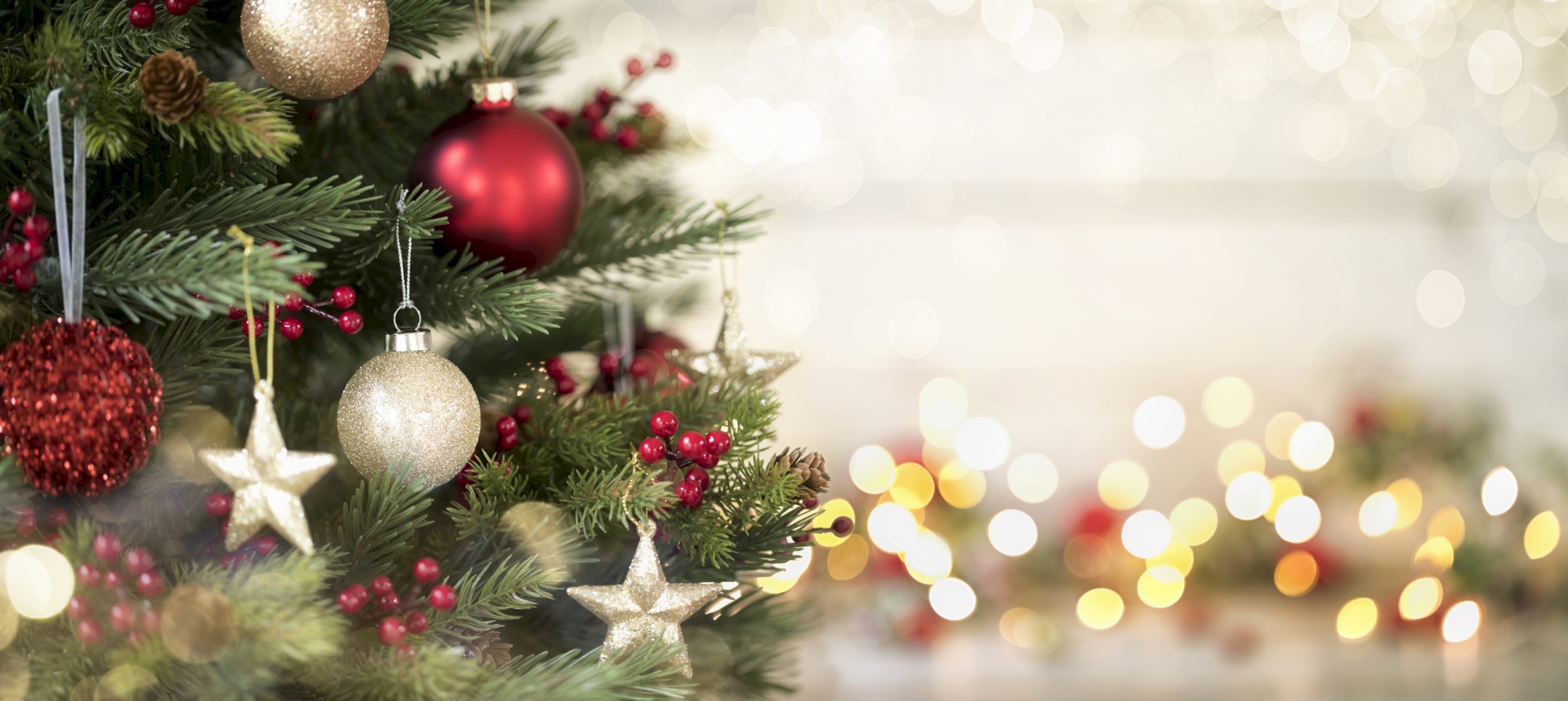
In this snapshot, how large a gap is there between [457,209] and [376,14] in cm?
9

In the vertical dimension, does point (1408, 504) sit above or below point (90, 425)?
below

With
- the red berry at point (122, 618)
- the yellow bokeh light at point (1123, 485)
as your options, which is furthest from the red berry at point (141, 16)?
the yellow bokeh light at point (1123, 485)

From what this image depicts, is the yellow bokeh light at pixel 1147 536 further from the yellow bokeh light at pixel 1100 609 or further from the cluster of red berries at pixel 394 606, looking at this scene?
the cluster of red berries at pixel 394 606

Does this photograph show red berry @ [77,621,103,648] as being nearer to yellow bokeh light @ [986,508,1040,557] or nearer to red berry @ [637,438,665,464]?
red berry @ [637,438,665,464]

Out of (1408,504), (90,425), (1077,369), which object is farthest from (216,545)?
(1408,504)

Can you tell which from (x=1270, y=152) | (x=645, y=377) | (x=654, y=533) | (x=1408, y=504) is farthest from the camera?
(x=1270, y=152)

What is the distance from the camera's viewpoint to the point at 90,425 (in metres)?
0.36

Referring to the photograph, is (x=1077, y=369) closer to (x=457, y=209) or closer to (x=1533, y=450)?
(x=1533, y=450)

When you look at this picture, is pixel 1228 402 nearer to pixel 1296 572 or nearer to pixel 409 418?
pixel 1296 572

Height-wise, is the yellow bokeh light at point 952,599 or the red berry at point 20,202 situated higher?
the red berry at point 20,202

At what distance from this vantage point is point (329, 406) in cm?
53

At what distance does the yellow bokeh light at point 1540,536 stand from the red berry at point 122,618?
56.5 inches

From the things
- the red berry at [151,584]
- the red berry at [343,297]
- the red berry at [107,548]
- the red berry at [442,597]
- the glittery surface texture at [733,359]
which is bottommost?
the red berry at [442,597]

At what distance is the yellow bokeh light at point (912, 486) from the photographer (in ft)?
4.36
